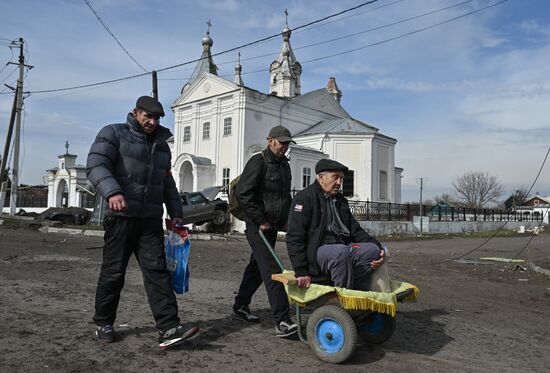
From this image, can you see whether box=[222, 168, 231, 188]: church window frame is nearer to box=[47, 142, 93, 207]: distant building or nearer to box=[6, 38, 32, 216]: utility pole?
box=[6, 38, 32, 216]: utility pole

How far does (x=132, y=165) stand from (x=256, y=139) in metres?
27.7

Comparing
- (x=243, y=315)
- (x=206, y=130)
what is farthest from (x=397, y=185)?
(x=243, y=315)

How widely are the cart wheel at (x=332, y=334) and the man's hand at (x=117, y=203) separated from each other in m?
1.72

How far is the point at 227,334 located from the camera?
13.6 ft

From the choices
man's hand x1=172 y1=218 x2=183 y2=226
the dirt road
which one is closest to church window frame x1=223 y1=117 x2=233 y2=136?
the dirt road

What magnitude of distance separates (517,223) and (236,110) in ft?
86.6

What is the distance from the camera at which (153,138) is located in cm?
398

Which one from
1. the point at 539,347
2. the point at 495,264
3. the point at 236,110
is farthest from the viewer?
the point at 236,110

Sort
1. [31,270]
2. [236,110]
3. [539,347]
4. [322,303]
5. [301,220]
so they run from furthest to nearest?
[236,110] → [31,270] → [539,347] → [301,220] → [322,303]

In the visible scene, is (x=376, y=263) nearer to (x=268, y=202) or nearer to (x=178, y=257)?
(x=268, y=202)

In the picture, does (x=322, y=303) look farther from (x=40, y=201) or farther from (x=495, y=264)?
(x=40, y=201)

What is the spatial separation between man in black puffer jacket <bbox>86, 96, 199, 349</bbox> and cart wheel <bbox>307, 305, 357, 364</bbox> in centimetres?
95

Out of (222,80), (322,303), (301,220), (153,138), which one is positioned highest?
(222,80)

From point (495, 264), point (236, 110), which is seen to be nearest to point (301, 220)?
point (495, 264)
